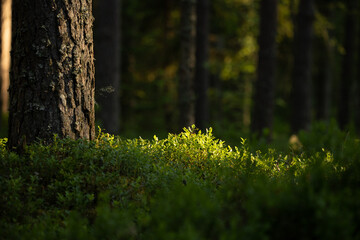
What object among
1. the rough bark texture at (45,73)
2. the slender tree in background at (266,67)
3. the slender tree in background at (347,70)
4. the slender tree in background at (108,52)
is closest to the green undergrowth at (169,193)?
the rough bark texture at (45,73)

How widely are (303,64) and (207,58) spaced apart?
3523mm

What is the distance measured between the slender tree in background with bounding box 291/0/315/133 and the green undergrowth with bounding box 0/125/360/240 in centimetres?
896

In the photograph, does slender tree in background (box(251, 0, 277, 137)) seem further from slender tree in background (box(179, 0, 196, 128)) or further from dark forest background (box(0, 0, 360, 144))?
slender tree in background (box(179, 0, 196, 128))

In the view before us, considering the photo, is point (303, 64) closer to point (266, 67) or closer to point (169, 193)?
point (266, 67)

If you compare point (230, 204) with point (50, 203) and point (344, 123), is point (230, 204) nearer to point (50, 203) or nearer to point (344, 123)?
point (50, 203)

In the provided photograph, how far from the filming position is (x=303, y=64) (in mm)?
12602

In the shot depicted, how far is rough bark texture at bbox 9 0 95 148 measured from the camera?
4.12 metres

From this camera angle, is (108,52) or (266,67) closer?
(108,52)

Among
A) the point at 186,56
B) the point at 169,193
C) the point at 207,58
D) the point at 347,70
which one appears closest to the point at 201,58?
the point at 207,58

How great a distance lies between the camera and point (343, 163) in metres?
3.78

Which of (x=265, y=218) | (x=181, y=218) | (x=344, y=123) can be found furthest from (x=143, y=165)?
(x=344, y=123)

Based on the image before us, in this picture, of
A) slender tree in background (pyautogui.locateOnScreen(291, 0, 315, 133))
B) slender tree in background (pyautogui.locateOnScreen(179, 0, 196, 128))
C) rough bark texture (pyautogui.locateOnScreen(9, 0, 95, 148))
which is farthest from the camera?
slender tree in background (pyautogui.locateOnScreen(291, 0, 315, 133))

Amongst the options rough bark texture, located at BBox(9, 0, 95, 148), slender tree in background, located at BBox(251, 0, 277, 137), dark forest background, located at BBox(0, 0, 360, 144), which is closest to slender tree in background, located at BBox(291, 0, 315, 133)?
dark forest background, located at BBox(0, 0, 360, 144)

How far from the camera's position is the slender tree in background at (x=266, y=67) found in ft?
33.8
